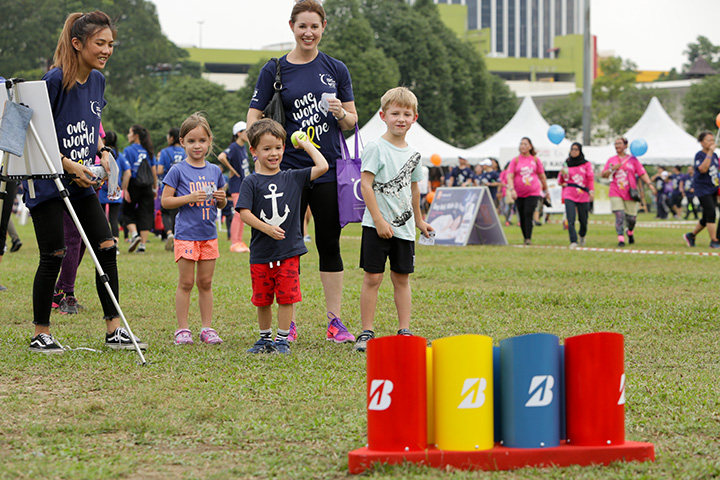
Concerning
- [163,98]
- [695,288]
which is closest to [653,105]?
[695,288]

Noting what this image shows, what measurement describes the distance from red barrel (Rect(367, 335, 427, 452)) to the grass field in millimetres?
125

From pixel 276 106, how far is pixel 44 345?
205 centimetres

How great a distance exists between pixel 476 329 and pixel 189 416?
9.41 ft

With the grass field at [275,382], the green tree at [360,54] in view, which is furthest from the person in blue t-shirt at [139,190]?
the green tree at [360,54]

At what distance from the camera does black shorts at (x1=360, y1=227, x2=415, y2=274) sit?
5680 millimetres

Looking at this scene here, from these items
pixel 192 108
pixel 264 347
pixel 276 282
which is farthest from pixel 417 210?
pixel 192 108

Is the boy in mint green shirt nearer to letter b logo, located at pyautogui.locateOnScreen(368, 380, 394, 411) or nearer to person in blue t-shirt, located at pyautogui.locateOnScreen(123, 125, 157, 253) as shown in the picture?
letter b logo, located at pyautogui.locateOnScreen(368, 380, 394, 411)

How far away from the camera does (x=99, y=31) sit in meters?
5.30

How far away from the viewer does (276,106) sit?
5.75 m

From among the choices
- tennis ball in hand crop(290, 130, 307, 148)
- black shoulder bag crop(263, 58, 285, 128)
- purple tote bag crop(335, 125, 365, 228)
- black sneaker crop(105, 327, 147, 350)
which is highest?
black shoulder bag crop(263, 58, 285, 128)

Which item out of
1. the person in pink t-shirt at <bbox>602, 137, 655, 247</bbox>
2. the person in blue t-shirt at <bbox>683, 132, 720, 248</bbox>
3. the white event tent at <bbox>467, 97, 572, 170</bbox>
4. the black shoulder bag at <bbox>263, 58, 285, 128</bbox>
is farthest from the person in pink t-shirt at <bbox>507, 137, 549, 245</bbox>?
the white event tent at <bbox>467, 97, 572, 170</bbox>

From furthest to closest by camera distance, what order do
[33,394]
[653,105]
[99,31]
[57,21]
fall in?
[57,21] → [653,105] → [99,31] → [33,394]

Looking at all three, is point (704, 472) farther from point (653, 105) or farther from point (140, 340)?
point (653, 105)

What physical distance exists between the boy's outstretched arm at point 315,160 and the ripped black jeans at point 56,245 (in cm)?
134
